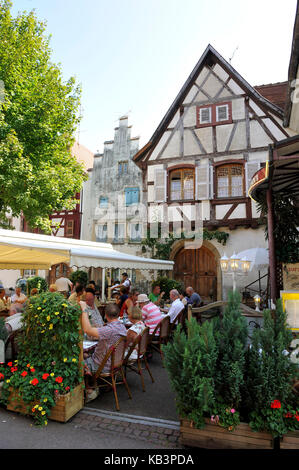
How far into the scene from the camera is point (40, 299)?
349 centimetres

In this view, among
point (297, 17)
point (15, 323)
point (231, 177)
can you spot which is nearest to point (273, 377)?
point (15, 323)

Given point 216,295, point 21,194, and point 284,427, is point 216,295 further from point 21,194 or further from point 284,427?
point 284,427

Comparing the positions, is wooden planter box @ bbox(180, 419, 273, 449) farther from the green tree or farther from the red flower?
the green tree

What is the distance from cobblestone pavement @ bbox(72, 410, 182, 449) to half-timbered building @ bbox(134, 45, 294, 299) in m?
8.75

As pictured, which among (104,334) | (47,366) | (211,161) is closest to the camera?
(47,366)

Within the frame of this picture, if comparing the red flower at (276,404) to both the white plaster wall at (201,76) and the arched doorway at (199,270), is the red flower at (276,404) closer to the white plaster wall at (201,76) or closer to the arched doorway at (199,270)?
the arched doorway at (199,270)

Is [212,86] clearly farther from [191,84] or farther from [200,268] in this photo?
[200,268]

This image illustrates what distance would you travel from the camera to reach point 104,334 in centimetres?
359

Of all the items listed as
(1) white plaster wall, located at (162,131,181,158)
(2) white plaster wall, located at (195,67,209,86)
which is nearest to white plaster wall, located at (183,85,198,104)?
(2) white plaster wall, located at (195,67,209,86)

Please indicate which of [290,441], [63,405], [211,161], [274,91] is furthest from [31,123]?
[274,91]

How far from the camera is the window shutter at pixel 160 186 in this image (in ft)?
41.2

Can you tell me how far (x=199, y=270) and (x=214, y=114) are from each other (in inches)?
254

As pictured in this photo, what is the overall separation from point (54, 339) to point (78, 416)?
87 centimetres

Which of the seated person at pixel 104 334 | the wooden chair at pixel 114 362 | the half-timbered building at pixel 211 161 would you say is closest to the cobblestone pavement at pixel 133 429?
the wooden chair at pixel 114 362
